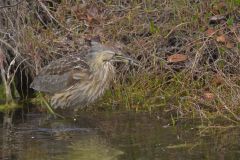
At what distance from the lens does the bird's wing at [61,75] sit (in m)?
9.38

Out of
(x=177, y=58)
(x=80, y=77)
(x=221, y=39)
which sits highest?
(x=221, y=39)

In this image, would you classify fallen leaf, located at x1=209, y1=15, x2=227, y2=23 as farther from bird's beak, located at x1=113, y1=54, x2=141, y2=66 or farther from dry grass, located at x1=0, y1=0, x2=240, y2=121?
bird's beak, located at x1=113, y1=54, x2=141, y2=66

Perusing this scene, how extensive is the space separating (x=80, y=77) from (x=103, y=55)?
37 centimetres

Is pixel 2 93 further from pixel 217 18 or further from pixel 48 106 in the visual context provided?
pixel 217 18

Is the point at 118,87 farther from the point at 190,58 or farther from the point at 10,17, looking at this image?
Answer: the point at 10,17

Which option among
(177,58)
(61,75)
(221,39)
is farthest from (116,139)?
(221,39)

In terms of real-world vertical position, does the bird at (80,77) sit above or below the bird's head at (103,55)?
below

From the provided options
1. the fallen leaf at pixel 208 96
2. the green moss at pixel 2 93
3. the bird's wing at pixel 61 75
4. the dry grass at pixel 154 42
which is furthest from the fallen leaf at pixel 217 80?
the green moss at pixel 2 93

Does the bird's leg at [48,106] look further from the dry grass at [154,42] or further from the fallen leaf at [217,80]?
the fallen leaf at [217,80]

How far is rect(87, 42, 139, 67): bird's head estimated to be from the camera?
9.31 metres

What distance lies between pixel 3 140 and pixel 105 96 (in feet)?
6.61

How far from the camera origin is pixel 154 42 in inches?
387

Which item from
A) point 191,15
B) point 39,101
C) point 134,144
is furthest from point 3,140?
point 191,15

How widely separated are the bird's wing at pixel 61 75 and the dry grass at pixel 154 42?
0.27 metres
